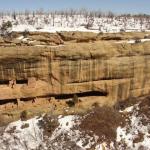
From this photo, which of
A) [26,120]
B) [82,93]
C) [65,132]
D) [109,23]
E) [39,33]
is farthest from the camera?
[109,23]

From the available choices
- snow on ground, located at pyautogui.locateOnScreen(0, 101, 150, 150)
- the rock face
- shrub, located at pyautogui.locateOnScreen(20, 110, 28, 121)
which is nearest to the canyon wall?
the rock face

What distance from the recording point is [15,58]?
29141mm

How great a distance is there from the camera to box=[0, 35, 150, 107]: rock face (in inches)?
1163

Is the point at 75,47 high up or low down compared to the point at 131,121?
up

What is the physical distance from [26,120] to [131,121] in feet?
24.4

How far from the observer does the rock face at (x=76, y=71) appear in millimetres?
29531

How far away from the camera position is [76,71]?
101ft

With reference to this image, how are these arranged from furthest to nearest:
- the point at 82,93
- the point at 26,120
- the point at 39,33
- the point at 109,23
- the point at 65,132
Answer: the point at 109,23 < the point at 39,33 < the point at 82,93 < the point at 26,120 < the point at 65,132

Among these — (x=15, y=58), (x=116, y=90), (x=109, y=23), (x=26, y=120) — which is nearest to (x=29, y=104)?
(x=26, y=120)

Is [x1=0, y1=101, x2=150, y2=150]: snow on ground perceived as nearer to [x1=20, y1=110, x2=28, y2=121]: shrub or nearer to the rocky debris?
[x1=20, y1=110, x2=28, y2=121]: shrub

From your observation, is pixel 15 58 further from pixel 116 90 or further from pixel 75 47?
pixel 116 90

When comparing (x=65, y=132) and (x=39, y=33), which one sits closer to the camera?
(x=65, y=132)

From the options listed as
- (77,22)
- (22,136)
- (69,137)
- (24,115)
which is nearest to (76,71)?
(24,115)

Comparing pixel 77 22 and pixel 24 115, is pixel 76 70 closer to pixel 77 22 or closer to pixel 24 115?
pixel 24 115
